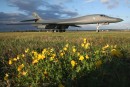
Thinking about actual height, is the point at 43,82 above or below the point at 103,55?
below

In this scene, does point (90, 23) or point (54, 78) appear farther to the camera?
point (90, 23)

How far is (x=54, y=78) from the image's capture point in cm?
405

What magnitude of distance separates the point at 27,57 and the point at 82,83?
2426mm

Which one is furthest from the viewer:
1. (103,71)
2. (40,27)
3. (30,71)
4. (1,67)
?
(40,27)

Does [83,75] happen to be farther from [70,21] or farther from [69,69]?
[70,21]

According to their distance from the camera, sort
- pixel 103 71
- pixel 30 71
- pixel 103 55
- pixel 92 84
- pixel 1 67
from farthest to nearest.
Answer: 1. pixel 1 67
2. pixel 103 55
3. pixel 30 71
4. pixel 103 71
5. pixel 92 84

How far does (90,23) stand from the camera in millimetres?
50344

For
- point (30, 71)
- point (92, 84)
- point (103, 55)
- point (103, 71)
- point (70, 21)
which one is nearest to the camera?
point (92, 84)

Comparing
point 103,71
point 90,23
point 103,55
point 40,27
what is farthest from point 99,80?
point 40,27

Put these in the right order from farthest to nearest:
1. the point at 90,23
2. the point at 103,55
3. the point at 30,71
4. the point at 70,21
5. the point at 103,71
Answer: the point at 70,21 < the point at 90,23 < the point at 103,55 < the point at 30,71 < the point at 103,71

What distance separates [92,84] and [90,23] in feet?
155

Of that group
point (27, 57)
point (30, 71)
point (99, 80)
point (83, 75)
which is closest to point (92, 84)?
point (99, 80)

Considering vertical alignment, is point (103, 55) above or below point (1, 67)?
above

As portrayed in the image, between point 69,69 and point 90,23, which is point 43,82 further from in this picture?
point 90,23
